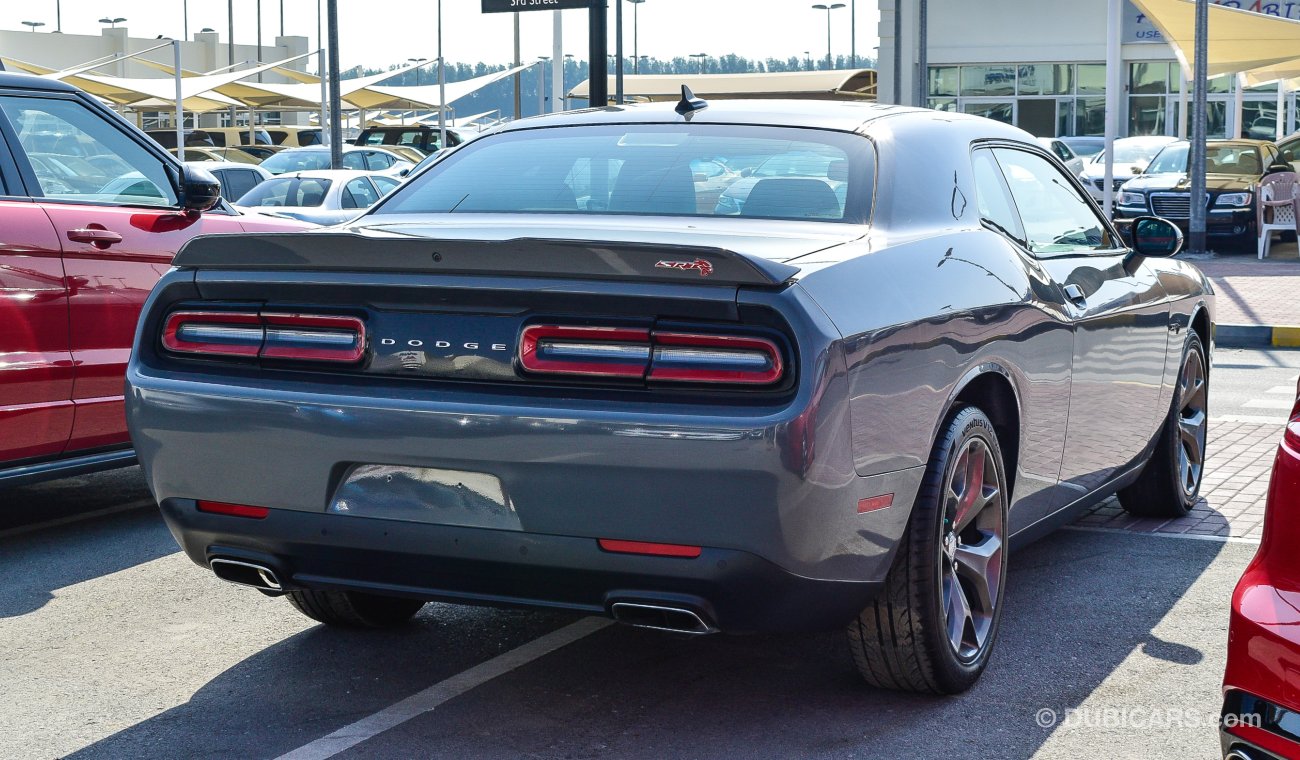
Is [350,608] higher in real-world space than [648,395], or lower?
lower

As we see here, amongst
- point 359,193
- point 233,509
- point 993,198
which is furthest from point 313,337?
point 359,193

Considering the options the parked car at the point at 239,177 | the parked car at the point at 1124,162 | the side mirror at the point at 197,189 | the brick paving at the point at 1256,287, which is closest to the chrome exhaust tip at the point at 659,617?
the side mirror at the point at 197,189

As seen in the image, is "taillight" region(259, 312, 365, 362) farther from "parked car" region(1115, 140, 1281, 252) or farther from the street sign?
"parked car" region(1115, 140, 1281, 252)

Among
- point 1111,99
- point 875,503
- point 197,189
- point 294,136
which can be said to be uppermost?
point 294,136

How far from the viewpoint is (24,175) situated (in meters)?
5.86

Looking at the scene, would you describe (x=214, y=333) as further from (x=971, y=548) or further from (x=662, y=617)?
(x=971, y=548)

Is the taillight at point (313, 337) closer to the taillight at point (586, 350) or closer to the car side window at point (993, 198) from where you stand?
the taillight at point (586, 350)

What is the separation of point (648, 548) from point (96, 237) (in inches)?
135

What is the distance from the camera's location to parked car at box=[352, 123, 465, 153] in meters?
39.5

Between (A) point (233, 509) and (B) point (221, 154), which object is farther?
(B) point (221, 154)

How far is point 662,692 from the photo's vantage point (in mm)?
4109

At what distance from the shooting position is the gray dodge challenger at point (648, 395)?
3.31 meters

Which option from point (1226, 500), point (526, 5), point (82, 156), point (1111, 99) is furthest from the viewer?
point (1111, 99)

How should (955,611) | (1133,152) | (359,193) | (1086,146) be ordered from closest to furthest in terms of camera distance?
(955,611), (359,193), (1133,152), (1086,146)
